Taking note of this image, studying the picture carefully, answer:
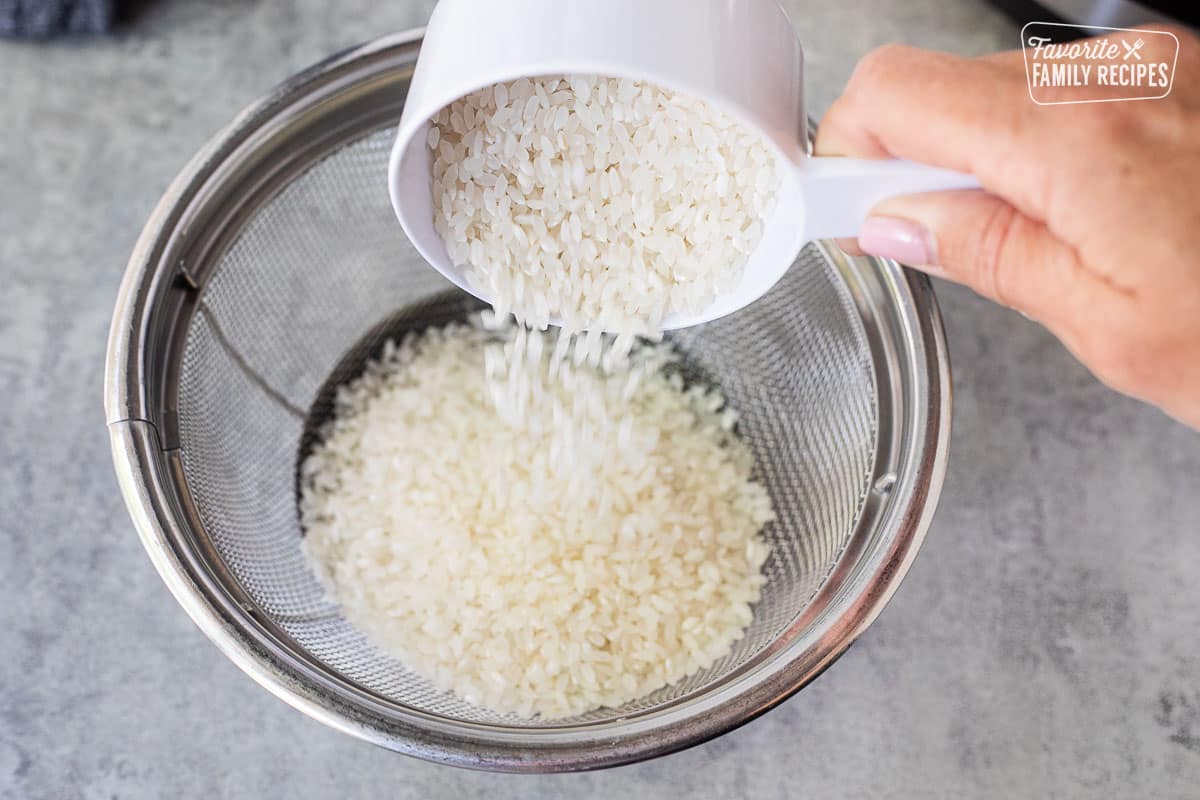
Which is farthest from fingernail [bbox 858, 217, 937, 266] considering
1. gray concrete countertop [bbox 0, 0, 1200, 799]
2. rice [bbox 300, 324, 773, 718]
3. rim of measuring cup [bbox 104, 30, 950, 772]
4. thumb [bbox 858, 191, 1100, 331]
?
gray concrete countertop [bbox 0, 0, 1200, 799]

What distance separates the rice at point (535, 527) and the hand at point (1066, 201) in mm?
560

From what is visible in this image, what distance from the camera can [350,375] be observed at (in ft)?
4.92

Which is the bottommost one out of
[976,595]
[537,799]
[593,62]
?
[537,799]

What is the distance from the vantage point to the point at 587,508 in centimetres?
129

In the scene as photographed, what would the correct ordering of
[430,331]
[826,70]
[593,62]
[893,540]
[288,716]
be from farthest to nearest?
[826,70], [430,331], [288,716], [893,540], [593,62]

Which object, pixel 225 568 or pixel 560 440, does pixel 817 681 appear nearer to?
pixel 560 440

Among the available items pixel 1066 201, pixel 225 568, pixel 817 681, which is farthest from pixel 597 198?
pixel 817 681

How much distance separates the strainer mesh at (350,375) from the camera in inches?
46.1

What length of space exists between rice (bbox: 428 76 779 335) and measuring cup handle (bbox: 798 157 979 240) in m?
0.09

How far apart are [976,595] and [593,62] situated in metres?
0.99

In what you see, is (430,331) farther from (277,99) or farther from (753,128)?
(753,128)

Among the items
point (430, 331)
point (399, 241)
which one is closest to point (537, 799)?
point (430, 331)

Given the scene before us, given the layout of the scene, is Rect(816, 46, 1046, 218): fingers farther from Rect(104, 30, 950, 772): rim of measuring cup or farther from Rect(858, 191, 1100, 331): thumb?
Rect(104, 30, 950, 772): rim of measuring cup

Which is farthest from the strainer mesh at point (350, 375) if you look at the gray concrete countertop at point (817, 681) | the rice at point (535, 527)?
the gray concrete countertop at point (817, 681)
